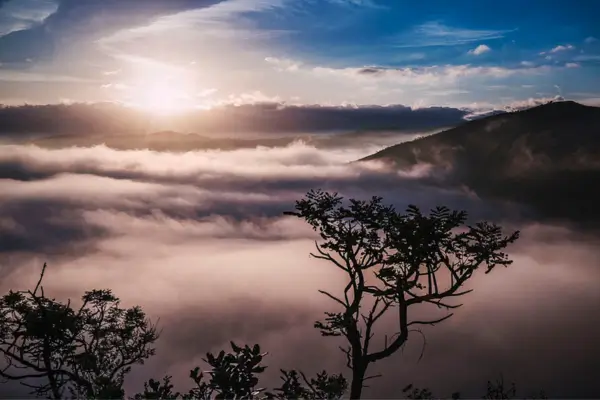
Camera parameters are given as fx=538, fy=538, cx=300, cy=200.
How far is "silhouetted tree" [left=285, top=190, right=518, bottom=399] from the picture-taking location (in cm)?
Result: 899

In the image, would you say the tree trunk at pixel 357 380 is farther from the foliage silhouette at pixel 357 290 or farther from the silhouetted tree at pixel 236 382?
the silhouetted tree at pixel 236 382

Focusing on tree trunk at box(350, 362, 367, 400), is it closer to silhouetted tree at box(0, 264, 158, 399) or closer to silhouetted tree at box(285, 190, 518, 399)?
silhouetted tree at box(285, 190, 518, 399)

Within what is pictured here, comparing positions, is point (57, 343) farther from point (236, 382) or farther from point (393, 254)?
point (393, 254)

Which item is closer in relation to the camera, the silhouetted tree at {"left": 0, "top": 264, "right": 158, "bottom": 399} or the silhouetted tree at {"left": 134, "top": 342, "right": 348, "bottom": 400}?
the silhouetted tree at {"left": 134, "top": 342, "right": 348, "bottom": 400}

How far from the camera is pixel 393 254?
30.6 feet

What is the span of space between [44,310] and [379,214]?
231 inches

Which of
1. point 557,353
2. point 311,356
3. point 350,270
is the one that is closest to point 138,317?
point 350,270

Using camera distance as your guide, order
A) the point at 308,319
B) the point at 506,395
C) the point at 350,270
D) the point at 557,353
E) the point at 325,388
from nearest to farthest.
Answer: the point at 325,388 < the point at 350,270 < the point at 506,395 < the point at 557,353 < the point at 308,319

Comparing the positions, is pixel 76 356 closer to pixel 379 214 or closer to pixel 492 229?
pixel 379 214

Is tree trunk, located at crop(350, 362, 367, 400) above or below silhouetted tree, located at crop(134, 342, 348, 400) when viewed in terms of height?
below

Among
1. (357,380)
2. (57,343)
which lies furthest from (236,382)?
(57,343)

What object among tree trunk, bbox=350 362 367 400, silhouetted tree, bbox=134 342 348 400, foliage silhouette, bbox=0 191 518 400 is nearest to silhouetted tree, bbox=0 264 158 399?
foliage silhouette, bbox=0 191 518 400

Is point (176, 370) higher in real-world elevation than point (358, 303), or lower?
lower

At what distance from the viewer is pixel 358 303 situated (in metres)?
9.33
